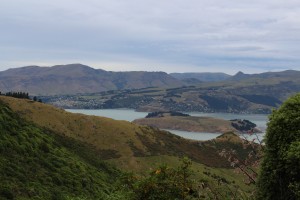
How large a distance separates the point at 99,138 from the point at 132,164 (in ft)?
65.5

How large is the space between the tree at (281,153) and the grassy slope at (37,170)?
1473cm

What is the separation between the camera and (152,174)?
64.3 feet

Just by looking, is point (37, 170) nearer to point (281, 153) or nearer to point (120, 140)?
point (281, 153)

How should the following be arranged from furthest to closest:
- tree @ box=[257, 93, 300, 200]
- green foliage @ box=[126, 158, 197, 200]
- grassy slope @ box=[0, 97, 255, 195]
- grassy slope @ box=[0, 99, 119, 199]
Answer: grassy slope @ box=[0, 97, 255, 195] < grassy slope @ box=[0, 99, 119, 199] < tree @ box=[257, 93, 300, 200] < green foliage @ box=[126, 158, 197, 200]

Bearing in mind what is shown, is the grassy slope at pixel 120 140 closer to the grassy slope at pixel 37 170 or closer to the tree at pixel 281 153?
the grassy slope at pixel 37 170

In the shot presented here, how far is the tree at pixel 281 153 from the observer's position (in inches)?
768

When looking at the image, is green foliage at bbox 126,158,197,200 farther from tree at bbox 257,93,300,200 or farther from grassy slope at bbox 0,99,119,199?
grassy slope at bbox 0,99,119,199

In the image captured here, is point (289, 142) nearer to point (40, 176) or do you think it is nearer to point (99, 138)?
point (40, 176)

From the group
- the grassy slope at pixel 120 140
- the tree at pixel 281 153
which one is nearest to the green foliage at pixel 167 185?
the tree at pixel 281 153

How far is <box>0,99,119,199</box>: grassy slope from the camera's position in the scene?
3706 cm

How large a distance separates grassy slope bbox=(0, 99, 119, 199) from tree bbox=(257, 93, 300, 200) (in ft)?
48.3

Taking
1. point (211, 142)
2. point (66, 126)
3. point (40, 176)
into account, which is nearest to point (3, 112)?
point (40, 176)

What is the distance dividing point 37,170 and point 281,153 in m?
31.8

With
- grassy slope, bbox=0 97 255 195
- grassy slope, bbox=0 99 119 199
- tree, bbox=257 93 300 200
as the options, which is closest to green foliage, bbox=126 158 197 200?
tree, bbox=257 93 300 200
